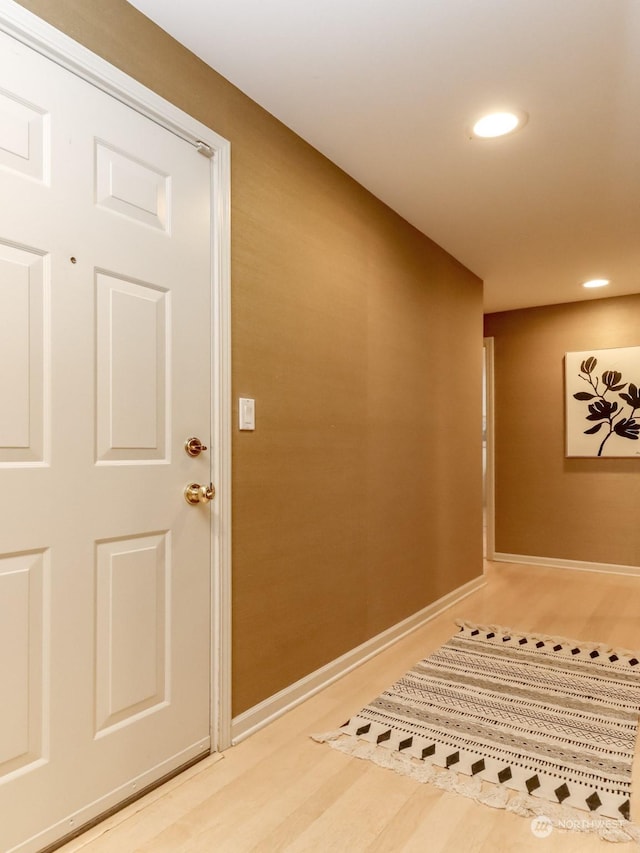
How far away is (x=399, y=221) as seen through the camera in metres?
3.39

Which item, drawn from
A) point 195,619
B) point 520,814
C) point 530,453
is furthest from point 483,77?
point 530,453

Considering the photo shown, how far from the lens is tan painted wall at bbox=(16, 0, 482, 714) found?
85.7 inches

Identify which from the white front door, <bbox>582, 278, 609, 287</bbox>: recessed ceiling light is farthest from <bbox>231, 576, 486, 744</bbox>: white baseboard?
<bbox>582, 278, 609, 287</bbox>: recessed ceiling light

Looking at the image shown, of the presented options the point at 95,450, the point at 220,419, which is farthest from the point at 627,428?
the point at 95,450

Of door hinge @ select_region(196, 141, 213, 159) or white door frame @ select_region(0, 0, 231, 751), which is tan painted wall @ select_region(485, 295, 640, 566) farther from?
door hinge @ select_region(196, 141, 213, 159)

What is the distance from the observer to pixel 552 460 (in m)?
5.35

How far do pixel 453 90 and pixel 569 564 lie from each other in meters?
4.22

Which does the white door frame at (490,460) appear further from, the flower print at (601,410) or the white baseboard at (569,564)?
the flower print at (601,410)

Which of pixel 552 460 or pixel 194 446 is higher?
pixel 194 446

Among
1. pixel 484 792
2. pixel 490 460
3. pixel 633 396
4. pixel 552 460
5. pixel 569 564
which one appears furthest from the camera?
pixel 490 460

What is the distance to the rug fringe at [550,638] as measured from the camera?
3.12 metres

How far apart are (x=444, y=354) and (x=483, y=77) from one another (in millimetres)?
1982

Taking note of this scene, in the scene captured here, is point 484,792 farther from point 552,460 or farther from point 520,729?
point 552,460

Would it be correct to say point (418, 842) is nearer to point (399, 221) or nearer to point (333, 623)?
point (333, 623)
